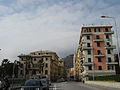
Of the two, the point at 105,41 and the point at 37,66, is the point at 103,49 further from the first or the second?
the point at 37,66

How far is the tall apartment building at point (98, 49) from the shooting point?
67312 mm

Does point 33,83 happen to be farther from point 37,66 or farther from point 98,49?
point 37,66

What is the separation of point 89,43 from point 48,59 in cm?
3266

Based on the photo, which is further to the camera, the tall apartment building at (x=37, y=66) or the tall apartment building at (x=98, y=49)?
the tall apartment building at (x=37, y=66)

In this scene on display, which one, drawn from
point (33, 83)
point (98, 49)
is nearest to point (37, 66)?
point (98, 49)

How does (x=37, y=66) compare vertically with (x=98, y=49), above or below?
below

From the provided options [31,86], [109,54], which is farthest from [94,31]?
[31,86]

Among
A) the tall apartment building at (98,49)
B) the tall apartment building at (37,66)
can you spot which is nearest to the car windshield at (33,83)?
the tall apartment building at (98,49)

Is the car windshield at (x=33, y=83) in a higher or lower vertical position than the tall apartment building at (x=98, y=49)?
lower

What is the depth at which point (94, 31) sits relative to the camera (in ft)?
233

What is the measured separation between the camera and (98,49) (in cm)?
7025

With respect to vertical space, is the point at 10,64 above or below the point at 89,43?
below

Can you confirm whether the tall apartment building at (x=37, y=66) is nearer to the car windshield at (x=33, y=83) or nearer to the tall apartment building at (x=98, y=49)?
the tall apartment building at (x=98, y=49)

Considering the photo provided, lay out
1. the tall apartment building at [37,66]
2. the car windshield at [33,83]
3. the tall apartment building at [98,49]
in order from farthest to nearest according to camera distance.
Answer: the tall apartment building at [37,66] < the tall apartment building at [98,49] < the car windshield at [33,83]
